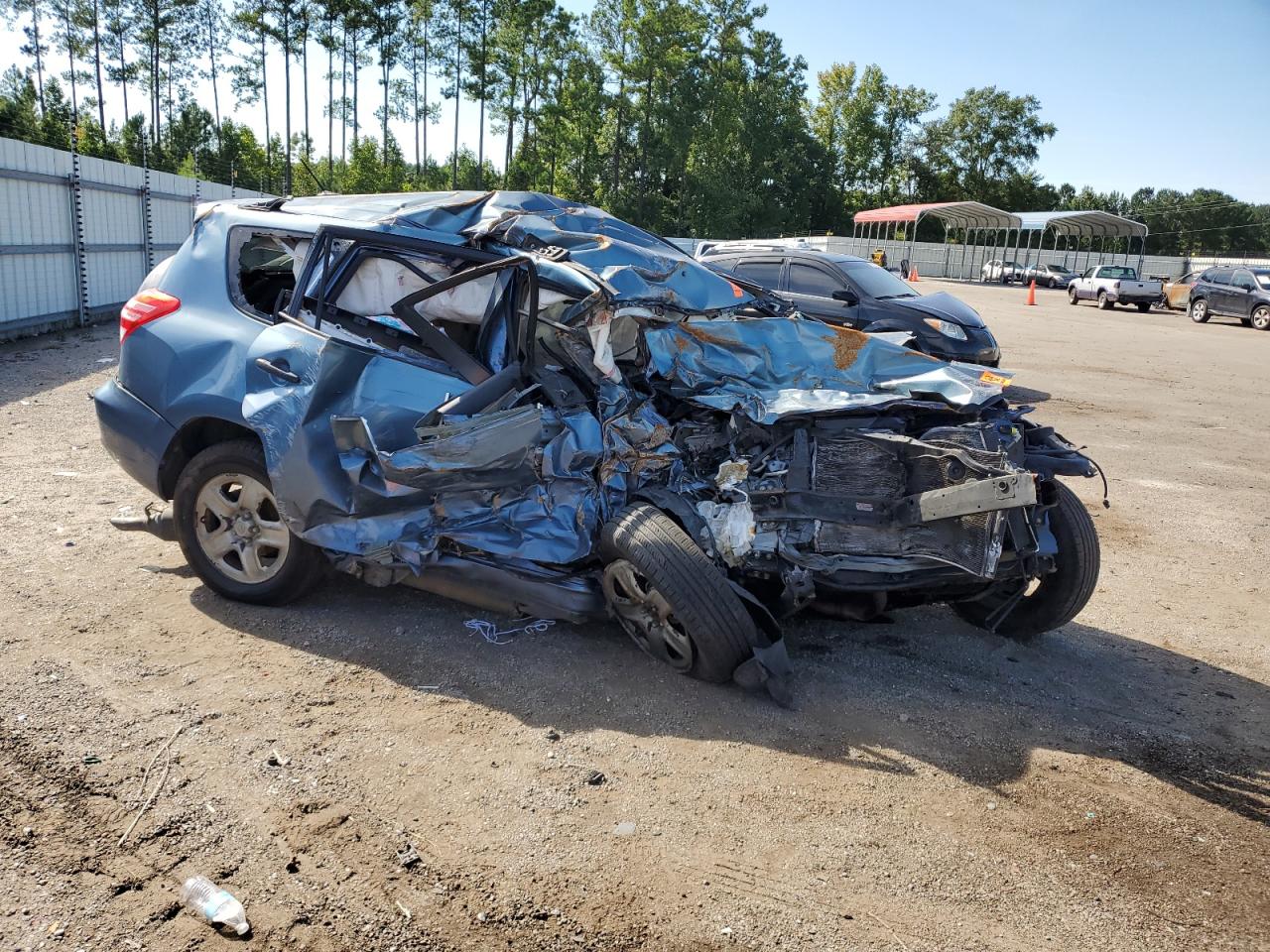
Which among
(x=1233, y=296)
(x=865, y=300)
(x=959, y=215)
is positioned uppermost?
(x=959, y=215)

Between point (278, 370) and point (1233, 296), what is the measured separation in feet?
94.1

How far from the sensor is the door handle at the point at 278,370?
406cm

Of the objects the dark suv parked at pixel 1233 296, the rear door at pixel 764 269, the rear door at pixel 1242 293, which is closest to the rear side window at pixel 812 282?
the rear door at pixel 764 269

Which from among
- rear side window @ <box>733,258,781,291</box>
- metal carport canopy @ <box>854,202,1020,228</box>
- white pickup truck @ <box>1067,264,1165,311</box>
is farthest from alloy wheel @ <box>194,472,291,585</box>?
metal carport canopy @ <box>854,202,1020,228</box>

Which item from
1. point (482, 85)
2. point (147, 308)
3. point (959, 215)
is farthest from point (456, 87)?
point (147, 308)

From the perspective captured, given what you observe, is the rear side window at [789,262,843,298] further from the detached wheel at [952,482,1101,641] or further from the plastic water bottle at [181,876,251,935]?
the plastic water bottle at [181,876,251,935]

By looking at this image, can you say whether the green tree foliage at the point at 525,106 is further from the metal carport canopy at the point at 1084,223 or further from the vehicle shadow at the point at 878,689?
the vehicle shadow at the point at 878,689

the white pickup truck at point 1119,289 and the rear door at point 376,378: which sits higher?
the white pickup truck at point 1119,289

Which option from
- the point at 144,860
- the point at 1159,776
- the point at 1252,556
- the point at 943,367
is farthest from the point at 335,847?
the point at 1252,556

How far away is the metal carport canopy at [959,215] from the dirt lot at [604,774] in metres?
44.0

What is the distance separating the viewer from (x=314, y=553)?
4.30 m

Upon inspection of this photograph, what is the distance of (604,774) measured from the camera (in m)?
3.21

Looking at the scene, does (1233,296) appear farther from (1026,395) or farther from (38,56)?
(38,56)

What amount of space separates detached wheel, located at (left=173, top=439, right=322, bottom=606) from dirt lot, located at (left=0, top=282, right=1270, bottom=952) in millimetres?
147
